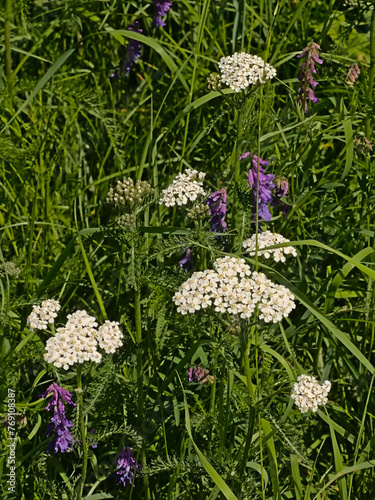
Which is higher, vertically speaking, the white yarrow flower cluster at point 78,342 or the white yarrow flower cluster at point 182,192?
the white yarrow flower cluster at point 182,192

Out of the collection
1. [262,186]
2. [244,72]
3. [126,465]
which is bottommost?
[126,465]

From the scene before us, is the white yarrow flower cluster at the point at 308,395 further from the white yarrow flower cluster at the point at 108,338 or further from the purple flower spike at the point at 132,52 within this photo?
the purple flower spike at the point at 132,52

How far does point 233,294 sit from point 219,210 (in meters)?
0.80

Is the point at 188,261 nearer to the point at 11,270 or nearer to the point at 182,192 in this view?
the point at 182,192

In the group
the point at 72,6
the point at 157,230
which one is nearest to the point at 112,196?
the point at 157,230

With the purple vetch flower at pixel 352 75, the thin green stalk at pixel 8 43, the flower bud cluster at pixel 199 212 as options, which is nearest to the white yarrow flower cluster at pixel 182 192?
the flower bud cluster at pixel 199 212

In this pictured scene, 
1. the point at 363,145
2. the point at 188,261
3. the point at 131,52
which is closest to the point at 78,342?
the point at 188,261

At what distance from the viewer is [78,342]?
2107 mm

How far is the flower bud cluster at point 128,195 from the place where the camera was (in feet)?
7.73

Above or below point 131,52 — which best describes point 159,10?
above

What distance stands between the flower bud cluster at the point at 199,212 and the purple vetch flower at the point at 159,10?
1533 millimetres

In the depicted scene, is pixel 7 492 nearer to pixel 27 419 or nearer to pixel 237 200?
pixel 27 419

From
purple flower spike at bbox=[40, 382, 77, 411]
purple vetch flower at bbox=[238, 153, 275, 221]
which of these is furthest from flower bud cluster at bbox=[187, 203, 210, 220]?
purple flower spike at bbox=[40, 382, 77, 411]

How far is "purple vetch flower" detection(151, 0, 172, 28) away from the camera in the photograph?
3477mm
